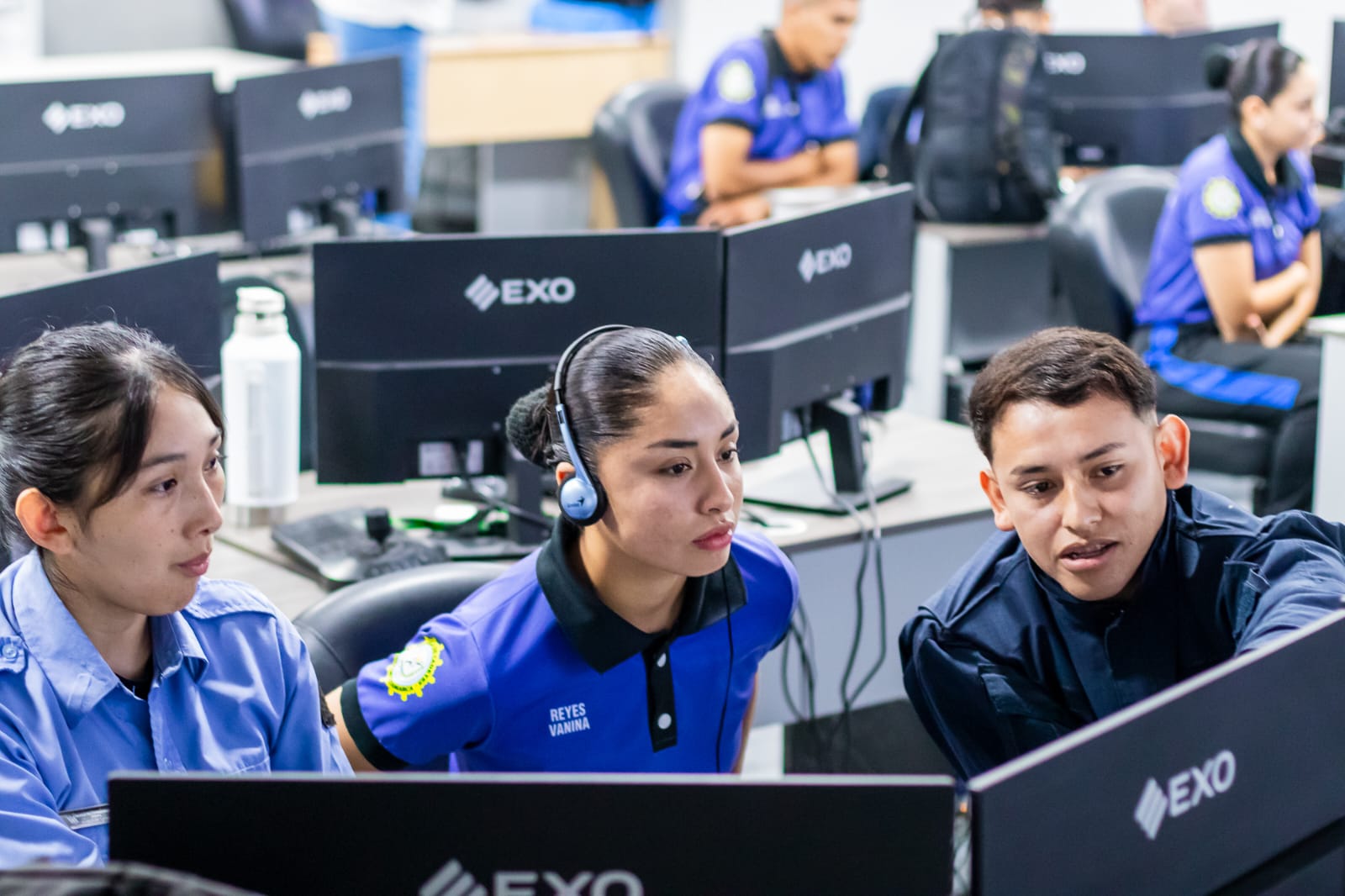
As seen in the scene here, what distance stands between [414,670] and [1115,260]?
2.45m

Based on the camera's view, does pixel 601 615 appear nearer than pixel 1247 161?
Yes

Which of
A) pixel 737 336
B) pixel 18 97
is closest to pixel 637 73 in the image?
pixel 18 97

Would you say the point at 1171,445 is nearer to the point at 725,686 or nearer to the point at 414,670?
the point at 725,686

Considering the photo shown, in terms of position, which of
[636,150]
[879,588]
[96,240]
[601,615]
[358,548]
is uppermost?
[636,150]

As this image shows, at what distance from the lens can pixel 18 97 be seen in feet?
9.89

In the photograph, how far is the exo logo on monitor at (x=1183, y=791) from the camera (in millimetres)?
869

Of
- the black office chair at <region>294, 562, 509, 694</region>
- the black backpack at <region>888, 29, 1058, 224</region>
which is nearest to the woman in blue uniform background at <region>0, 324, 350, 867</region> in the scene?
the black office chair at <region>294, 562, 509, 694</region>

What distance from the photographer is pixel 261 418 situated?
7.30 feet

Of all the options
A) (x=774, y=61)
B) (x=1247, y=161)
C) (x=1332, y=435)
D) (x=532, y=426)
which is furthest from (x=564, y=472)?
(x=774, y=61)

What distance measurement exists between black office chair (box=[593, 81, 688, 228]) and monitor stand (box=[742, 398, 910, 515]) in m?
1.98

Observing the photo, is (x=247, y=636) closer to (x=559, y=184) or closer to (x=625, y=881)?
(x=625, y=881)

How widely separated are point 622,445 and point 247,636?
384 mm

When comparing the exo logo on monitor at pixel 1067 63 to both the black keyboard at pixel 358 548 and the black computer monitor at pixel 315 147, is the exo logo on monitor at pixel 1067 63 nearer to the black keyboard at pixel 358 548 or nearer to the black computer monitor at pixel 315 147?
the black computer monitor at pixel 315 147

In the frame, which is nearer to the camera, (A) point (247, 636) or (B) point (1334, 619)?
(B) point (1334, 619)
